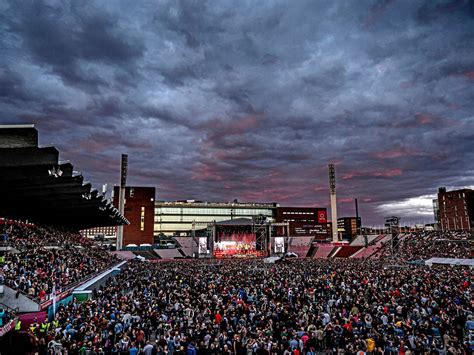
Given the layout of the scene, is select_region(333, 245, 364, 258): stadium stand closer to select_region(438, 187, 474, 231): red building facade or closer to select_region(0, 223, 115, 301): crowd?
select_region(0, 223, 115, 301): crowd

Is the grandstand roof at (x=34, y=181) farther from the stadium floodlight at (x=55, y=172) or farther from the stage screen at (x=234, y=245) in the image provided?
the stage screen at (x=234, y=245)

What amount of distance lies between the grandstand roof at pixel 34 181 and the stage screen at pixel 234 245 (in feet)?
→ 120

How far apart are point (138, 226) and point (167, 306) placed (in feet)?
237

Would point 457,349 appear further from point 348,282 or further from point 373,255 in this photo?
point 373,255

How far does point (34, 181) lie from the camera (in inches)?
833

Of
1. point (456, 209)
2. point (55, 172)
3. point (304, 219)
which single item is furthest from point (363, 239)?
point (55, 172)

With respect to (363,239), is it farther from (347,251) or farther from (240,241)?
(240,241)

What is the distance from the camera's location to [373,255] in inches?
2549

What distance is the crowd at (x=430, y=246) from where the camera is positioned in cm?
4784

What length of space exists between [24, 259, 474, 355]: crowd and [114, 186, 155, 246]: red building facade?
6613 cm

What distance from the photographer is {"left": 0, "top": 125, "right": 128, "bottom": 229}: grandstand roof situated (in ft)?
43.3

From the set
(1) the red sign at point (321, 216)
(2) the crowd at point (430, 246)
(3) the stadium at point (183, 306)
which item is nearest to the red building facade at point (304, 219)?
(1) the red sign at point (321, 216)

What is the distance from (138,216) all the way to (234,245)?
3007 cm

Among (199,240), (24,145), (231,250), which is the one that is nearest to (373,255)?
(231,250)
